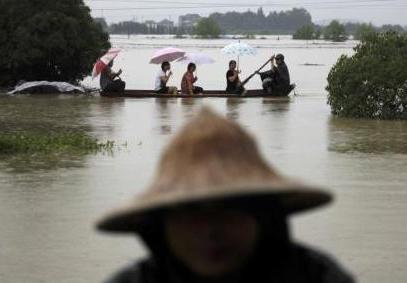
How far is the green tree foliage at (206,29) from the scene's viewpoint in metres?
126

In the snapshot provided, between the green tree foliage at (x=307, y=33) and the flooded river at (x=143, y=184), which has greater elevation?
the flooded river at (x=143, y=184)

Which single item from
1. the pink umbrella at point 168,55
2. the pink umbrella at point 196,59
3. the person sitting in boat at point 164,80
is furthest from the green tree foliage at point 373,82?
the pink umbrella at point 168,55

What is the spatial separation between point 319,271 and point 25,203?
733 cm

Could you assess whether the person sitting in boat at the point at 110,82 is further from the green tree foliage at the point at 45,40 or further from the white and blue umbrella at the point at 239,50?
the white and blue umbrella at the point at 239,50

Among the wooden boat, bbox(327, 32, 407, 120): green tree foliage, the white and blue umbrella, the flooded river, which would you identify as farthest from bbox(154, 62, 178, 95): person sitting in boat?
bbox(327, 32, 407, 120): green tree foliage

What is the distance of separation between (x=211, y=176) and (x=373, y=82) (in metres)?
17.7

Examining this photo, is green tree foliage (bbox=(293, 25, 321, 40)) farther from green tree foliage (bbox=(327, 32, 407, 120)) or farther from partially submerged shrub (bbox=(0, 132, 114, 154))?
partially submerged shrub (bbox=(0, 132, 114, 154))

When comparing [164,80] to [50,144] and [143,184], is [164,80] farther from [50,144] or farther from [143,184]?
[143,184]

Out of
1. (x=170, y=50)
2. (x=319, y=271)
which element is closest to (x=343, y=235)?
(x=319, y=271)

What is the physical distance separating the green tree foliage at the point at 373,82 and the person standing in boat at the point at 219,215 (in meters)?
17.5

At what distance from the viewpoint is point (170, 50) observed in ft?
92.7

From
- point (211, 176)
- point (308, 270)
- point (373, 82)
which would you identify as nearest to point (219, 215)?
point (211, 176)

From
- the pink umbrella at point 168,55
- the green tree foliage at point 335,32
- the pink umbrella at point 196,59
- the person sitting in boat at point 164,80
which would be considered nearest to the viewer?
the person sitting in boat at point 164,80

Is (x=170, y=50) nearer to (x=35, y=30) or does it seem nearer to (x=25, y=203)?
(x=35, y=30)
